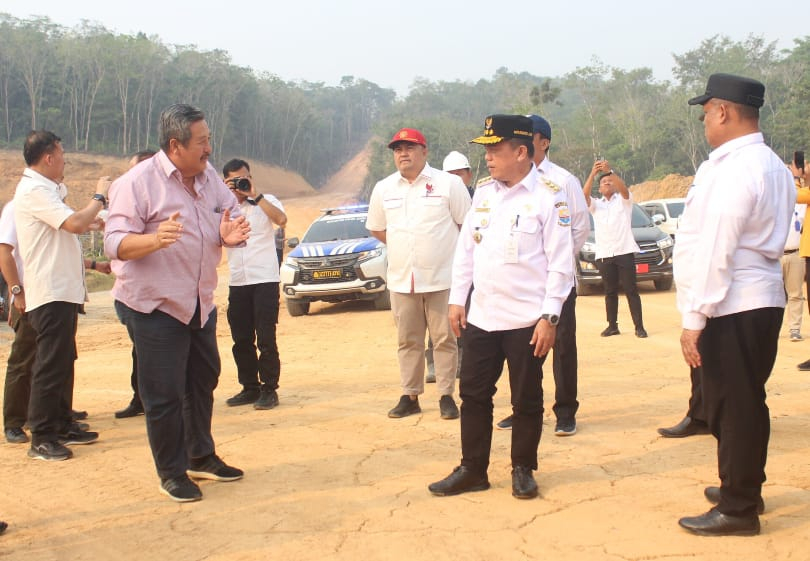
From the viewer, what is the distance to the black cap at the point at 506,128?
452 cm

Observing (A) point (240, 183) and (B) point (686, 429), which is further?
(A) point (240, 183)

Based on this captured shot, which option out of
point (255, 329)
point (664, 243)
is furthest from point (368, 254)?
point (255, 329)

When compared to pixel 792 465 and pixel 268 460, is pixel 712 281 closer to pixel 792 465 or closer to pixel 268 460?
pixel 792 465

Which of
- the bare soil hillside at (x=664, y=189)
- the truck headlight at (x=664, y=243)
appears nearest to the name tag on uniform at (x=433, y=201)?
the truck headlight at (x=664, y=243)

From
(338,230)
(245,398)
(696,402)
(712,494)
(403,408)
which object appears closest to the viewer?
(712,494)

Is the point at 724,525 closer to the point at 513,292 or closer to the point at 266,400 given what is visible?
the point at 513,292

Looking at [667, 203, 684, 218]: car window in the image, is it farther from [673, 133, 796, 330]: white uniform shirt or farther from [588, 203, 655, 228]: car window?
[673, 133, 796, 330]: white uniform shirt

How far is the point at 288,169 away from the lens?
263ft

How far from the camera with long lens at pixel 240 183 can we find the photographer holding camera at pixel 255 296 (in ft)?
0.07

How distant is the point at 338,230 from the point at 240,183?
836cm

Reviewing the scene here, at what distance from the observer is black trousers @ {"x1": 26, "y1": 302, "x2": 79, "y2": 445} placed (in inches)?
225

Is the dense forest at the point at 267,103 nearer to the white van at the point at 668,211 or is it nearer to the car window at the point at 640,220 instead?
the white van at the point at 668,211

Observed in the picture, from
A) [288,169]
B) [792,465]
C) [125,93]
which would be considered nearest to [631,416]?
[792,465]

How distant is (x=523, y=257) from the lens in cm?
452
